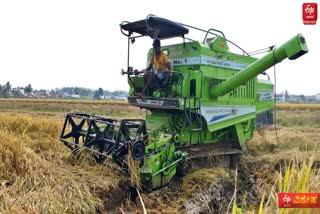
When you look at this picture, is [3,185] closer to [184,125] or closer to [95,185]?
[95,185]

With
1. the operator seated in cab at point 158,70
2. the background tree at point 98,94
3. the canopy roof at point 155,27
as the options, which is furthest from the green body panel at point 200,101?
the background tree at point 98,94

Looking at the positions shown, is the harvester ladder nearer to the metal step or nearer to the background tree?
the metal step

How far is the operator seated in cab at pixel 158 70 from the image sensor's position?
6410 millimetres

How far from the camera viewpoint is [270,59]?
19.8 ft

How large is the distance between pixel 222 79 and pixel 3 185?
486 cm

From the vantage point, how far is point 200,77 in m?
6.61

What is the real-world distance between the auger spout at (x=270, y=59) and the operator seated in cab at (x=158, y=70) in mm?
1165

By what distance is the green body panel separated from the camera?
18.4 feet

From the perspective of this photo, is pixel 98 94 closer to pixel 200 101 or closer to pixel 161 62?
pixel 161 62

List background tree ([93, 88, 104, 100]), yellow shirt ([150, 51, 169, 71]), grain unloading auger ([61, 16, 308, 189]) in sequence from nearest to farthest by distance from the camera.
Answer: grain unloading auger ([61, 16, 308, 189]) < yellow shirt ([150, 51, 169, 71]) < background tree ([93, 88, 104, 100])

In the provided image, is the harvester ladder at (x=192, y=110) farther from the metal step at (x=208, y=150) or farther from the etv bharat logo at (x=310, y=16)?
the etv bharat logo at (x=310, y=16)

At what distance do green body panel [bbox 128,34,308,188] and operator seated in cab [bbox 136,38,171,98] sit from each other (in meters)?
0.20

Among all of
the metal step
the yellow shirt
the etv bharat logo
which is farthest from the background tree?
the etv bharat logo

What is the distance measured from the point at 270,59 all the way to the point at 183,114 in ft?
6.56
